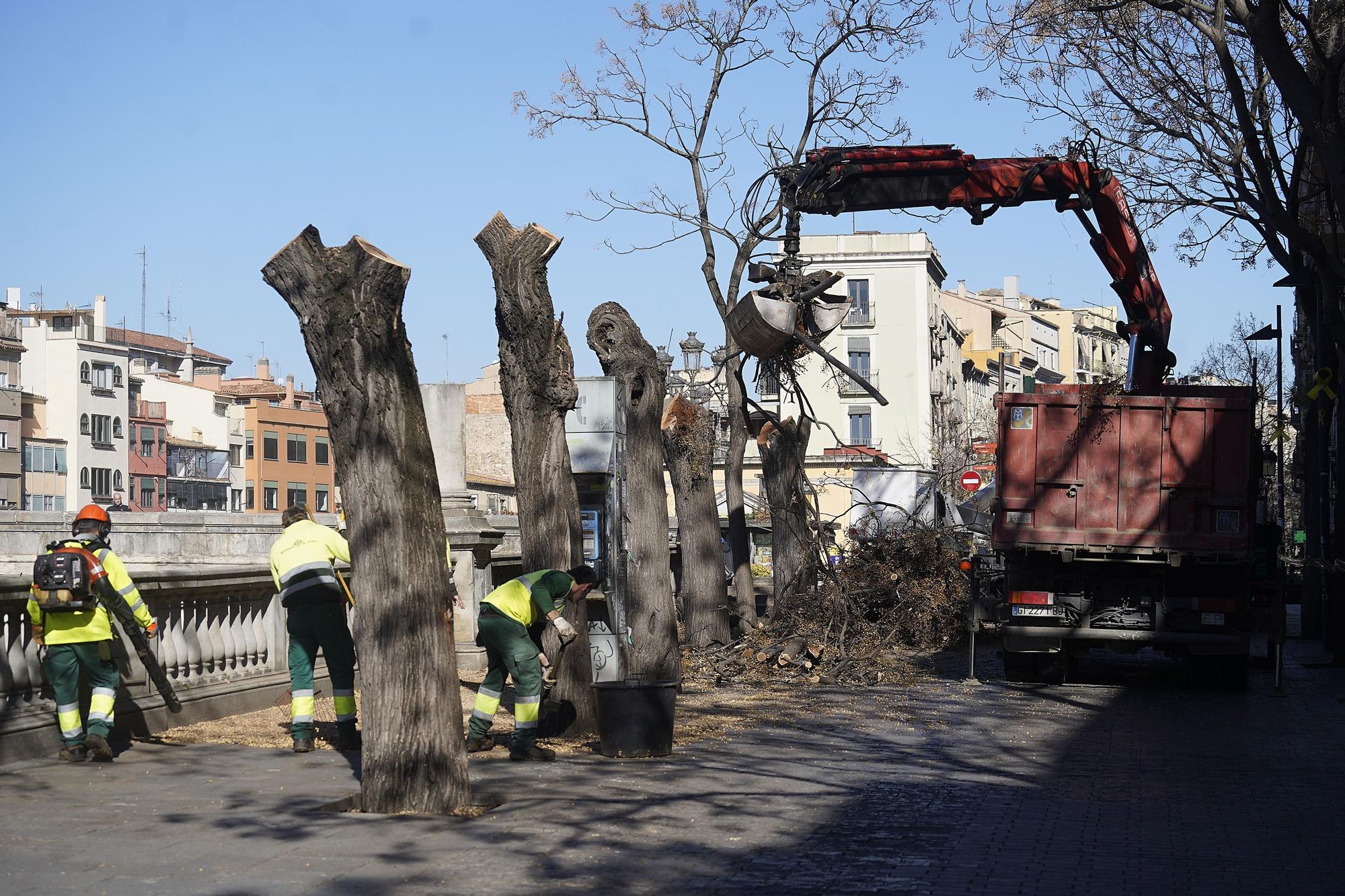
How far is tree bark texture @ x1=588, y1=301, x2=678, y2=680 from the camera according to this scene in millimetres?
13852

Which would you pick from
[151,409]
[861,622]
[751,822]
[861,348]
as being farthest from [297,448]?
[751,822]

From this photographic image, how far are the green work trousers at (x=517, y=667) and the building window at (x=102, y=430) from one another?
93.6 m

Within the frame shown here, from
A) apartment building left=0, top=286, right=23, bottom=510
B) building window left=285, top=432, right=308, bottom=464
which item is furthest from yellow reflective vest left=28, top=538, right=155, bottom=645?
building window left=285, top=432, right=308, bottom=464

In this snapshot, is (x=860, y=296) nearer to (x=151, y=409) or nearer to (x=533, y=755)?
(x=151, y=409)

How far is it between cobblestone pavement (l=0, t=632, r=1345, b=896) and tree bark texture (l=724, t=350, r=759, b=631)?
8187 mm

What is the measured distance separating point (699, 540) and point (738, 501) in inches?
38.6

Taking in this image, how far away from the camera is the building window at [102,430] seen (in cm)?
9788

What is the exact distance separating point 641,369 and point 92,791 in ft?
23.3

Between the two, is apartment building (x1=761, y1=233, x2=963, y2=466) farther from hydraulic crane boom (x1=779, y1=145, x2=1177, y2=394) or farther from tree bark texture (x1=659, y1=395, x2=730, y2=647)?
hydraulic crane boom (x1=779, y1=145, x2=1177, y2=394)

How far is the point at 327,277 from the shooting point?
315 inches

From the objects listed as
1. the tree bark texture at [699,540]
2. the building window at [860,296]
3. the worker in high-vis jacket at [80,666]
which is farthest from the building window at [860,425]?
the worker in high-vis jacket at [80,666]

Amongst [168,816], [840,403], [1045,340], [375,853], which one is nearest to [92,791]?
[168,816]

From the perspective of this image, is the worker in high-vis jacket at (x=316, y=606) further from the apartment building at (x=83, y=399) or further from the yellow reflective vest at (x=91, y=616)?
the apartment building at (x=83, y=399)

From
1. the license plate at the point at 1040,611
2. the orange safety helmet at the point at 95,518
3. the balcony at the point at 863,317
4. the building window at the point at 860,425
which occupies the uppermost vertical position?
the balcony at the point at 863,317
